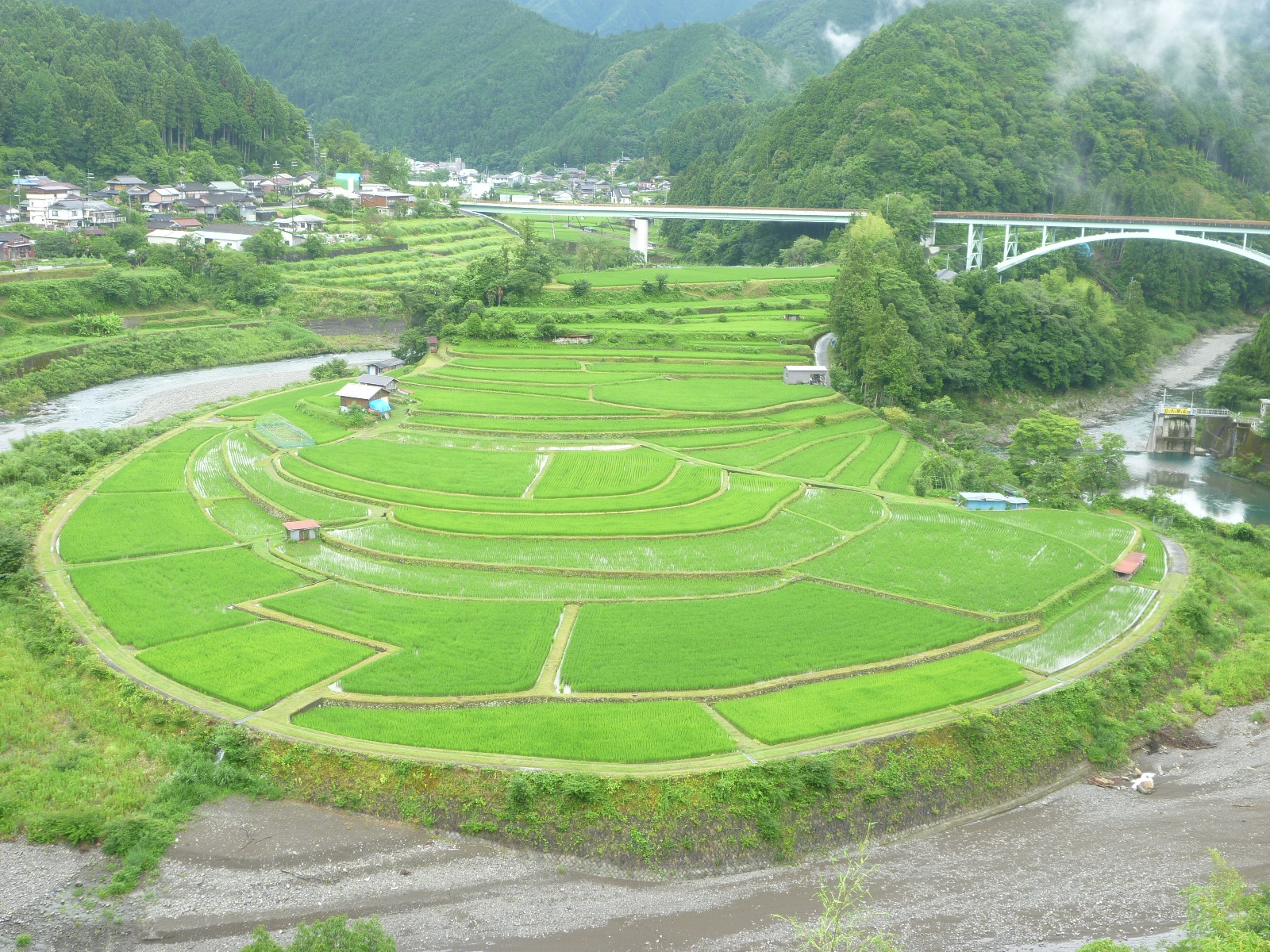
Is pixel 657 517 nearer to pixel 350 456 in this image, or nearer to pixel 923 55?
pixel 350 456

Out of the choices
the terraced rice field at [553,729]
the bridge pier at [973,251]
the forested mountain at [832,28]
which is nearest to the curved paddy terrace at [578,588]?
the terraced rice field at [553,729]

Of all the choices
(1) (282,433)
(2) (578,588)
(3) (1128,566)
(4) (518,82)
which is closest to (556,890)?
(2) (578,588)

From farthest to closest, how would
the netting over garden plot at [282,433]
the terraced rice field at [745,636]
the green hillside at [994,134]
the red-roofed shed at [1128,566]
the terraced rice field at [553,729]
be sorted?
the green hillside at [994,134] → the netting over garden plot at [282,433] → the red-roofed shed at [1128,566] → the terraced rice field at [745,636] → the terraced rice field at [553,729]

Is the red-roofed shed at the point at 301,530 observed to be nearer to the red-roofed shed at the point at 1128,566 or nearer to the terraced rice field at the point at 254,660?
the terraced rice field at the point at 254,660

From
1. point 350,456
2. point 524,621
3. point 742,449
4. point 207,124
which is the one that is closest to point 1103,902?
point 524,621

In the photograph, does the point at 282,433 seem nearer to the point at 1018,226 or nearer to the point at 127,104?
the point at 1018,226
